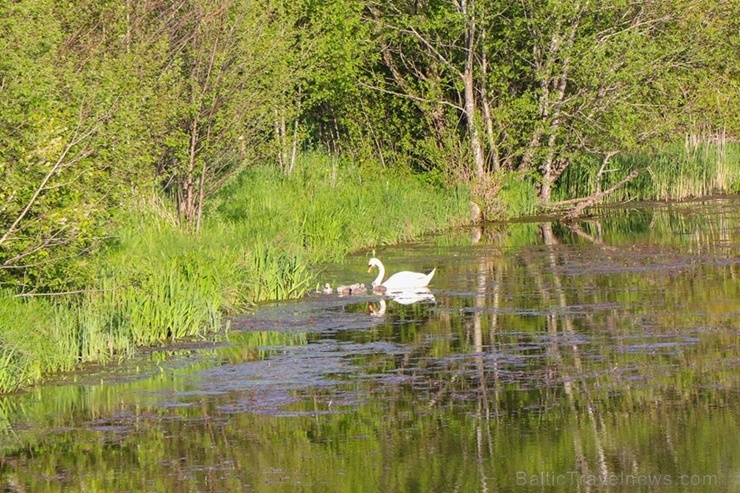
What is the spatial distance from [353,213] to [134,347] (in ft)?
32.9

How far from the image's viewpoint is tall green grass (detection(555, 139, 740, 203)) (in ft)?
99.5

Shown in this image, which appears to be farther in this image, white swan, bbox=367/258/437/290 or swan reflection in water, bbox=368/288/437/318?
white swan, bbox=367/258/437/290

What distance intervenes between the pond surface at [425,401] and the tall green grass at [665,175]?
1237 cm

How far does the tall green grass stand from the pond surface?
12368mm

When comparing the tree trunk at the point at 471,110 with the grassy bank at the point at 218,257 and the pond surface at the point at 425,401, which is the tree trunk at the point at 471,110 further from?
the pond surface at the point at 425,401

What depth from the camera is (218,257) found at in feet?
54.7

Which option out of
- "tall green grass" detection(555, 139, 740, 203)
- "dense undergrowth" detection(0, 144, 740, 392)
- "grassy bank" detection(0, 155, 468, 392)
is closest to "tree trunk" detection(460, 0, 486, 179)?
"dense undergrowth" detection(0, 144, 740, 392)

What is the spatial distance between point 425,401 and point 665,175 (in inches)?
805

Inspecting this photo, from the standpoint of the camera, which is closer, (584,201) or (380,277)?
(380,277)

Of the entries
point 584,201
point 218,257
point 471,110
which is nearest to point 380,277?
point 218,257

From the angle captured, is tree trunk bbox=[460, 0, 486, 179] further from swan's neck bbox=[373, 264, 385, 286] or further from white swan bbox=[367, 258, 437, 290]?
white swan bbox=[367, 258, 437, 290]

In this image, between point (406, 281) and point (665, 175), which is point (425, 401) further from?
point (665, 175)

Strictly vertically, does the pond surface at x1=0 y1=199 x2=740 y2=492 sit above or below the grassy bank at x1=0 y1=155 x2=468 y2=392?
below

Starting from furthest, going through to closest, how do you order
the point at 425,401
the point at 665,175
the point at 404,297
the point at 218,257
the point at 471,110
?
the point at 665,175
the point at 471,110
the point at 404,297
the point at 218,257
the point at 425,401
